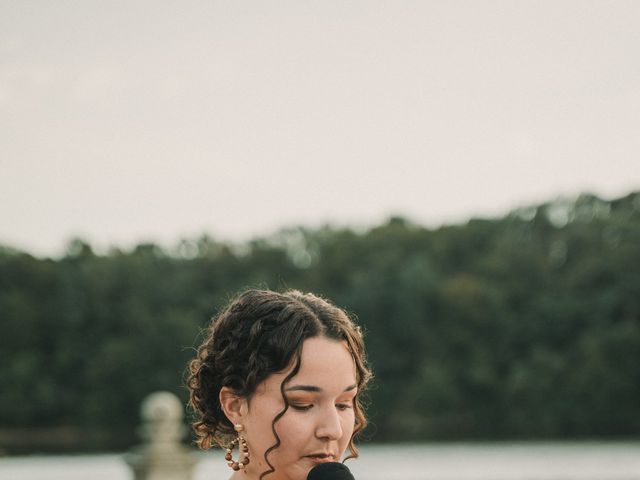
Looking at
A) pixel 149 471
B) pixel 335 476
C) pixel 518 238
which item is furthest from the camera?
pixel 518 238

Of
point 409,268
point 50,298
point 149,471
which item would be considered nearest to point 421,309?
point 409,268

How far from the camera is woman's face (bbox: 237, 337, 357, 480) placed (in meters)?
1.55

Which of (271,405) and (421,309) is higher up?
(421,309)

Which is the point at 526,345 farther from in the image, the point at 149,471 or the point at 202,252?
the point at 149,471

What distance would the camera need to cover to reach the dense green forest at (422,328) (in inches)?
2069

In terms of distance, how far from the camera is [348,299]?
189ft

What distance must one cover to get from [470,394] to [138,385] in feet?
56.0

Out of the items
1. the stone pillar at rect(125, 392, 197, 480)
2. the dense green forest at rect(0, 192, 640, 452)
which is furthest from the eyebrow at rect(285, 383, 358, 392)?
the dense green forest at rect(0, 192, 640, 452)

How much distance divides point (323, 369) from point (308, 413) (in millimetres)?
69

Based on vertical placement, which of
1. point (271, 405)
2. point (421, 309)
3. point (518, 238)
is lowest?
point (271, 405)

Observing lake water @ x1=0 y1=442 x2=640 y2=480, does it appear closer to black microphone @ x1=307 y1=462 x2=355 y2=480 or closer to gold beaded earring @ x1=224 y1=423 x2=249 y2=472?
gold beaded earring @ x1=224 y1=423 x2=249 y2=472

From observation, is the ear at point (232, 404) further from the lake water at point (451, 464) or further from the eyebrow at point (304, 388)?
the lake water at point (451, 464)

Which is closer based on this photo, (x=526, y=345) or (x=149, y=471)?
(x=149, y=471)

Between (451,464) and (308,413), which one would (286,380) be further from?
(451,464)
